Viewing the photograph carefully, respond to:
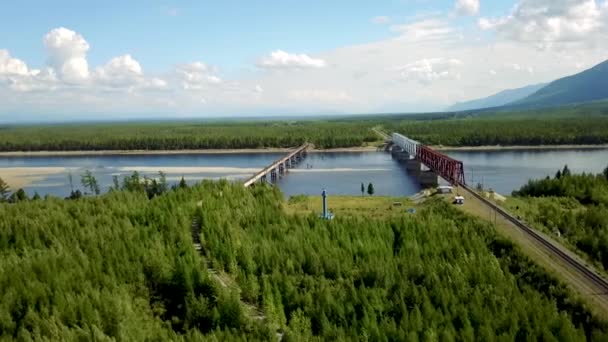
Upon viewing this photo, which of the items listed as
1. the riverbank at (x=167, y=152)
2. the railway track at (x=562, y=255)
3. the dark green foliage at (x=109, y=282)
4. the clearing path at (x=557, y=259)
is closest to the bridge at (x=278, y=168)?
the riverbank at (x=167, y=152)

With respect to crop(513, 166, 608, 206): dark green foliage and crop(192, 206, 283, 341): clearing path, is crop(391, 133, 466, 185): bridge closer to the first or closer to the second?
crop(513, 166, 608, 206): dark green foliage

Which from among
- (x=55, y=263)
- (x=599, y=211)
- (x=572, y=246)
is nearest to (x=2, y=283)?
(x=55, y=263)

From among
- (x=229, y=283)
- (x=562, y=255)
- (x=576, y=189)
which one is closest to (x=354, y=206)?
(x=576, y=189)

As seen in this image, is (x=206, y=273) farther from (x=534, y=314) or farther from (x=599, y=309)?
(x=599, y=309)

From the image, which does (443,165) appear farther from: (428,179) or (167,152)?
(167,152)

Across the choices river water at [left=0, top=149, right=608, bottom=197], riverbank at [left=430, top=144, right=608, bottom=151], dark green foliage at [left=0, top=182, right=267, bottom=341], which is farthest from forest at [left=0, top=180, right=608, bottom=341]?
riverbank at [left=430, top=144, right=608, bottom=151]
